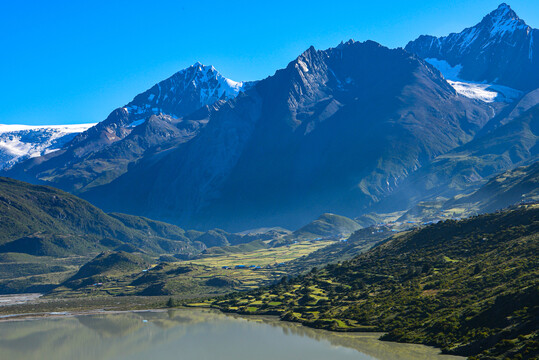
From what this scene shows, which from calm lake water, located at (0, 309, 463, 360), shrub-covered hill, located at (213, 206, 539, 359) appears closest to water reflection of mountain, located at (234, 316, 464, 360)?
calm lake water, located at (0, 309, 463, 360)

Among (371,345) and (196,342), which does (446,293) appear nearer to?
(371,345)

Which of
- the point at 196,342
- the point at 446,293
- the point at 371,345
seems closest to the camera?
the point at 371,345

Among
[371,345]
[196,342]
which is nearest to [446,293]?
[371,345]

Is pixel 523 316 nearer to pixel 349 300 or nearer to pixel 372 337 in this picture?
pixel 372 337

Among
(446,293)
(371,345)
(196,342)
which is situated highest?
(446,293)

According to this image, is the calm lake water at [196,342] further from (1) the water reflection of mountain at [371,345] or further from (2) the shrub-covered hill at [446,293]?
(2) the shrub-covered hill at [446,293]

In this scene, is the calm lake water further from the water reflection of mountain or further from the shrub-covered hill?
the shrub-covered hill
